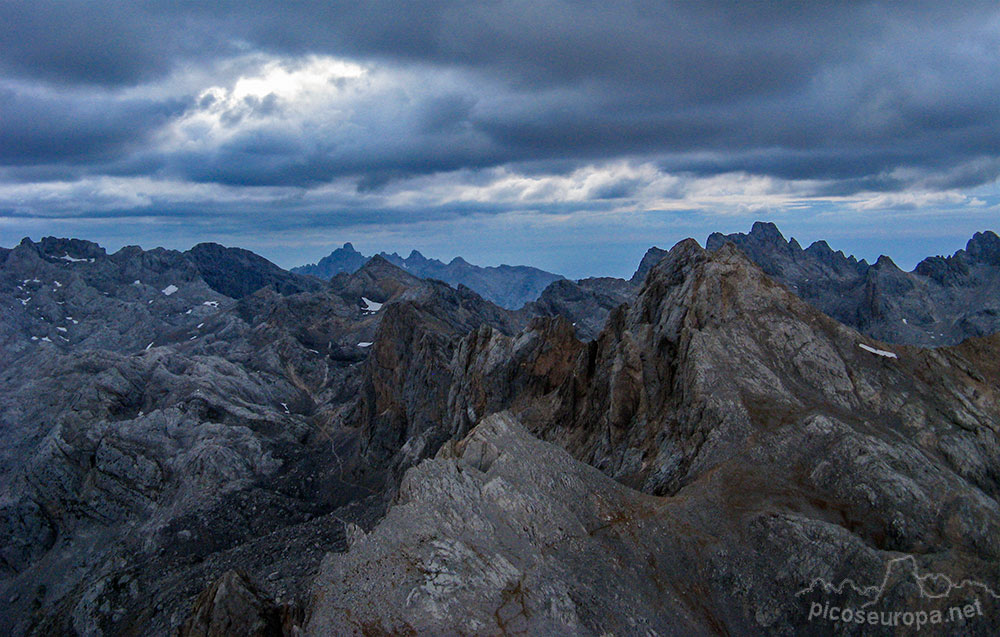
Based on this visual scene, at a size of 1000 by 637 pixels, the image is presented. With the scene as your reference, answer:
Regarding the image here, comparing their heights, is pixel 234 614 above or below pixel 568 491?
below

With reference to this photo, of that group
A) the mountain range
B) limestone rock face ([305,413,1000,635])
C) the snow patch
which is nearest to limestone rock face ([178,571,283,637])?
the mountain range

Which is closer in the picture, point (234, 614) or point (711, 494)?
point (234, 614)

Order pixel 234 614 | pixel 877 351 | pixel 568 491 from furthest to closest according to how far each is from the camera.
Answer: pixel 877 351, pixel 568 491, pixel 234 614

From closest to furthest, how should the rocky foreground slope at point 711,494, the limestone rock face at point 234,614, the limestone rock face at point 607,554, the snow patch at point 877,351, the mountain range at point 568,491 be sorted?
the limestone rock face at point 607,554 < the rocky foreground slope at point 711,494 < the limestone rock face at point 234,614 < the mountain range at point 568,491 < the snow patch at point 877,351

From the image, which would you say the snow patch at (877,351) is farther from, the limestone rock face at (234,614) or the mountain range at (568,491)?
the limestone rock face at (234,614)

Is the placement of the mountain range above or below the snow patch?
below

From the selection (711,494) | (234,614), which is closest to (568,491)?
(711,494)

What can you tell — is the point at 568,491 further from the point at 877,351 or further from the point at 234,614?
the point at 877,351

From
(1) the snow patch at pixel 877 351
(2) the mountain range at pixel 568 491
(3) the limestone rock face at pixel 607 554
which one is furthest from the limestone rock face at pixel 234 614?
(1) the snow patch at pixel 877 351

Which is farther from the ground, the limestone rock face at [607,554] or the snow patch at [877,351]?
the snow patch at [877,351]

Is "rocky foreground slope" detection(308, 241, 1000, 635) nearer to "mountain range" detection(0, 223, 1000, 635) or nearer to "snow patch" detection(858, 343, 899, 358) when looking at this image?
"mountain range" detection(0, 223, 1000, 635)
